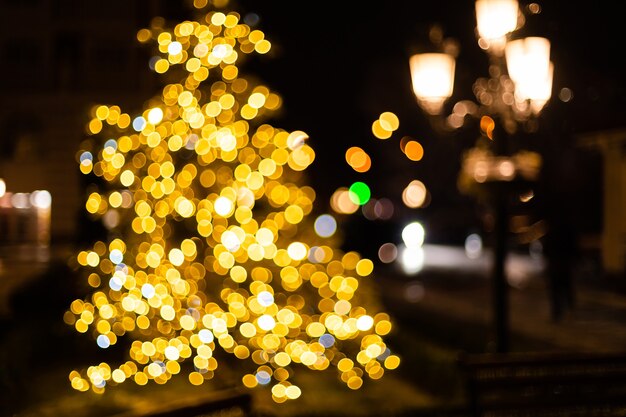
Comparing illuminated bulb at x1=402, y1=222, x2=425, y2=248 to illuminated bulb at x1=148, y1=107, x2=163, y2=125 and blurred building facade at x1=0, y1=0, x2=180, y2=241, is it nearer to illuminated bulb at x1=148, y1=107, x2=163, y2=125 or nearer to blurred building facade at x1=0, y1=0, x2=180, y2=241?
blurred building facade at x1=0, y1=0, x2=180, y2=241

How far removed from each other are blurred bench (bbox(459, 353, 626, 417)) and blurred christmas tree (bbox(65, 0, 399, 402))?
95.3 inches

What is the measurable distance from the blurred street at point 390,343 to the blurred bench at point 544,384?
26 cm

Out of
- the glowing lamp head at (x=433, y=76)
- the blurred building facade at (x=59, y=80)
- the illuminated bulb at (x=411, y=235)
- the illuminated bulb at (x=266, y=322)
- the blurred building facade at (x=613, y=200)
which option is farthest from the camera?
the illuminated bulb at (x=411, y=235)

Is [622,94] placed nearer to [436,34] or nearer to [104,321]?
[436,34]

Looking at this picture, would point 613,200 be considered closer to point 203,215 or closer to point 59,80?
point 203,215

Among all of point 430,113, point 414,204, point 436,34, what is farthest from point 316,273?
point 414,204

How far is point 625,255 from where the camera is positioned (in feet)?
64.3

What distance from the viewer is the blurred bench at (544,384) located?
6695mm

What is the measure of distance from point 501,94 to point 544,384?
270 centimetres

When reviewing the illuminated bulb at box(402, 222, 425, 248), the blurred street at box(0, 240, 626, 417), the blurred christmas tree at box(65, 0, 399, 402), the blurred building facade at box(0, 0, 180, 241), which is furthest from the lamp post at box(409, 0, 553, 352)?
the illuminated bulb at box(402, 222, 425, 248)

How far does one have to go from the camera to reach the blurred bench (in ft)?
22.0

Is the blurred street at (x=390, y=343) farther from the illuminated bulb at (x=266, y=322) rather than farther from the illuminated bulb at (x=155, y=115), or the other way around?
the illuminated bulb at (x=155, y=115)

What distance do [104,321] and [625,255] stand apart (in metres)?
14.3

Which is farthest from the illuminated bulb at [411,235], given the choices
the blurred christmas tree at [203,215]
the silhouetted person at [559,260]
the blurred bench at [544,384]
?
the blurred bench at [544,384]
